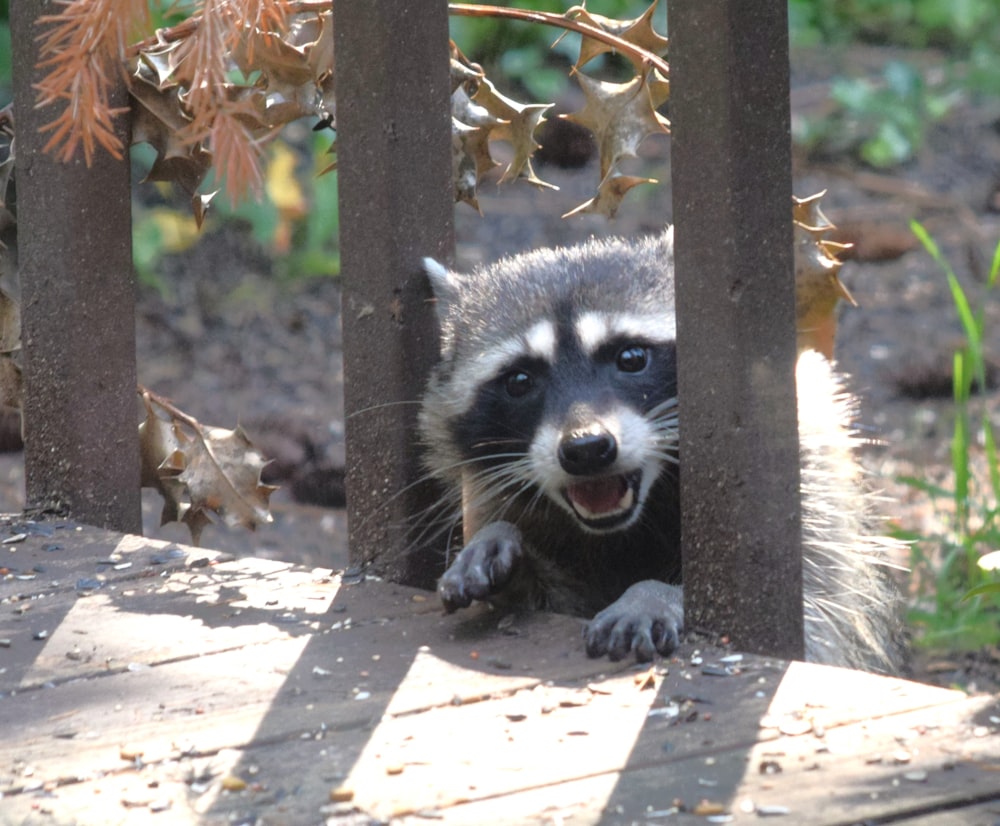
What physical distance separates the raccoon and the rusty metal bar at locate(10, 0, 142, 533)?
62 cm

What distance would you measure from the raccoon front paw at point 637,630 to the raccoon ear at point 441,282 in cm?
74

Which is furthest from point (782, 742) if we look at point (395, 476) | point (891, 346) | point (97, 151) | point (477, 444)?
point (891, 346)

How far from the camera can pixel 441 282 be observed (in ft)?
9.09

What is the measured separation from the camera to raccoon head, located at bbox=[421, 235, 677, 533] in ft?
9.09

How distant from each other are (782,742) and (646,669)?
358mm

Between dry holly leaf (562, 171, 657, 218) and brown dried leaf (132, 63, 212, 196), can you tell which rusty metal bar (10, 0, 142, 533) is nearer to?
brown dried leaf (132, 63, 212, 196)

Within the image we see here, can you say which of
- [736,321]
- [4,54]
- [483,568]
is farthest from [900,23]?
[736,321]

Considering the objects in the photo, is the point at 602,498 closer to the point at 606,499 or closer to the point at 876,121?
the point at 606,499

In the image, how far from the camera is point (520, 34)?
7.96 metres

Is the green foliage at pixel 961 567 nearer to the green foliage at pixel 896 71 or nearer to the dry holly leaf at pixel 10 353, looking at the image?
the dry holly leaf at pixel 10 353

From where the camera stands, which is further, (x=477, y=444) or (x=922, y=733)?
(x=477, y=444)

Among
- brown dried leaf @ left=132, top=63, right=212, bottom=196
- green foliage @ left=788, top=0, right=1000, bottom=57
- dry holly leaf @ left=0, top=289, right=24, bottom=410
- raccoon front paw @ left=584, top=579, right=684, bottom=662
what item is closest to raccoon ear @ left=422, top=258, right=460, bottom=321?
brown dried leaf @ left=132, top=63, right=212, bottom=196

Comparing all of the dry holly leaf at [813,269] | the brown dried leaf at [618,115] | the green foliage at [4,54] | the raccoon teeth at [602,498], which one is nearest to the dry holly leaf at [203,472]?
the raccoon teeth at [602,498]

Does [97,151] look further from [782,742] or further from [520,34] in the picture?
[520,34]
